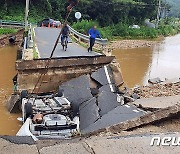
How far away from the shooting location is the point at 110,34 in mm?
40219

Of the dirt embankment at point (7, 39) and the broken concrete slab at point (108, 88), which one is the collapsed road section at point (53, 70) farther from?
the dirt embankment at point (7, 39)

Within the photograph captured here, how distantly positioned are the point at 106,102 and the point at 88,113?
31.5 inches

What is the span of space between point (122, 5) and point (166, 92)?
115ft

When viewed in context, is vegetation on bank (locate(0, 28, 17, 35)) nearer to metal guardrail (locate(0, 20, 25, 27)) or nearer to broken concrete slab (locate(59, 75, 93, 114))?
metal guardrail (locate(0, 20, 25, 27))

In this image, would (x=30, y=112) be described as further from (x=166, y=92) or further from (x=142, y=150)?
(x=142, y=150)

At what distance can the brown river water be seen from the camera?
41.0 feet

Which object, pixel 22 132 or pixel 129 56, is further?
pixel 129 56

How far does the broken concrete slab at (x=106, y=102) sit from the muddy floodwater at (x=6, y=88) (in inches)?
112

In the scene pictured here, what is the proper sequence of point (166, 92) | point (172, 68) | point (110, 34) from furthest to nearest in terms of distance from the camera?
point (110, 34) → point (172, 68) → point (166, 92)

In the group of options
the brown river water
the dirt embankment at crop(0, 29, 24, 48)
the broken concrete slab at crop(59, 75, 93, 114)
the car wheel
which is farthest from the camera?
the dirt embankment at crop(0, 29, 24, 48)

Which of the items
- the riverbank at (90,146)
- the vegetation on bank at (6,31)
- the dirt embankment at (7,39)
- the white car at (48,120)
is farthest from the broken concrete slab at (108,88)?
the vegetation on bank at (6,31)

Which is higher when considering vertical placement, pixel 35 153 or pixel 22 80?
pixel 35 153

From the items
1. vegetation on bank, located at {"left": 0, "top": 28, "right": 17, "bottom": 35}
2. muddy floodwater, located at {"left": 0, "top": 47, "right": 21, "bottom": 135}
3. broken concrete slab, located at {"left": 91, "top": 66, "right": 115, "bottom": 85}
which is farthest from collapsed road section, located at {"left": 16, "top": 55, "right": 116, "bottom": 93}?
vegetation on bank, located at {"left": 0, "top": 28, "right": 17, "bottom": 35}

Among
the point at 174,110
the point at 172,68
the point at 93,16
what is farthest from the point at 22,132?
the point at 93,16
